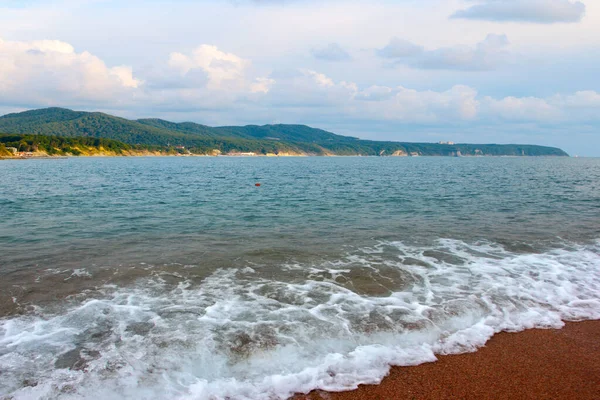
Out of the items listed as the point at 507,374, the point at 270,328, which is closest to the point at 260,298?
the point at 270,328

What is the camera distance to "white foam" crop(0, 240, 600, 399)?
7.82m

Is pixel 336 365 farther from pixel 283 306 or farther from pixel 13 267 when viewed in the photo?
pixel 13 267

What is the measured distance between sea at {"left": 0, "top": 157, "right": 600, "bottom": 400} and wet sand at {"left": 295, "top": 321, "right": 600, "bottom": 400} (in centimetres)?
36

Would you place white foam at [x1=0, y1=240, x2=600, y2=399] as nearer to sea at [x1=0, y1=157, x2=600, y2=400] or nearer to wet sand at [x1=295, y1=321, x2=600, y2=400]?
sea at [x1=0, y1=157, x2=600, y2=400]

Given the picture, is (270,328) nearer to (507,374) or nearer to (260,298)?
(260,298)

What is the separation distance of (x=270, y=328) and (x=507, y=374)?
18.4ft

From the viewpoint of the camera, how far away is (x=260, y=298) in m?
12.3

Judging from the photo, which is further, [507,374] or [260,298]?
[260,298]

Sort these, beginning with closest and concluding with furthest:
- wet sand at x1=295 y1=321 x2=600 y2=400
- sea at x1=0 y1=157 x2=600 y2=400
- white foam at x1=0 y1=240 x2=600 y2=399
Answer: wet sand at x1=295 y1=321 x2=600 y2=400 < white foam at x1=0 y1=240 x2=600 y2=399 < sea at x1=0 y1=157 x2=600 y2=400

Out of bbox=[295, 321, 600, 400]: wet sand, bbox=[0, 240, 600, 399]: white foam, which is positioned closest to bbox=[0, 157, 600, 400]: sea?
bbox=[0, 240, 600, 399]: white foam

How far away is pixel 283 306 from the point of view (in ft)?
38.2

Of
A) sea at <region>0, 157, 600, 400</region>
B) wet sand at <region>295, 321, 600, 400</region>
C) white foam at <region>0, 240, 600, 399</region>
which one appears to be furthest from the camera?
sea at <region>0, 157, 600, 400</region>

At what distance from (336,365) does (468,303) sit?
5.74 meters

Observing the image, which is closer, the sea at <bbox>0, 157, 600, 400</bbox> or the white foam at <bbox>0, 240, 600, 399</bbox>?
the white foam at <bbox>0, 240, 600, 399</bbox>
